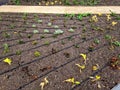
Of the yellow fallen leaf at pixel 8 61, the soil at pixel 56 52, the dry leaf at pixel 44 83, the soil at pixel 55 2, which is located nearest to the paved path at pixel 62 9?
the soil at pixel 55 2

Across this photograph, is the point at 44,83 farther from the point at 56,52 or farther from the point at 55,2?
the point at 55,2

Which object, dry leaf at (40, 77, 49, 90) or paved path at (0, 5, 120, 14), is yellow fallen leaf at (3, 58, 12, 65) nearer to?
dry leaf at (40, 77, 49, 90)

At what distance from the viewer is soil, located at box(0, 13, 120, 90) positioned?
4.67 meters

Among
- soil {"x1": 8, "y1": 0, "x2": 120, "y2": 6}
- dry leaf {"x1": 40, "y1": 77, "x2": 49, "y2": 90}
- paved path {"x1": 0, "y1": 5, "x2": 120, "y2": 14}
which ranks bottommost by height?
dry leaf {"x1": 40, "y1": 77, "x2": 49, "y2": 90}

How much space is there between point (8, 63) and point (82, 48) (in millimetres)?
1891

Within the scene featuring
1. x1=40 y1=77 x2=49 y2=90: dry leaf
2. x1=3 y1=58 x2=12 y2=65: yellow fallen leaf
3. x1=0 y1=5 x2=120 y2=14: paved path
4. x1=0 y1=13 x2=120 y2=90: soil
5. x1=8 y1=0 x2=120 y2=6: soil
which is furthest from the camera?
x1=8 y1=0 x2=120 y2=6: soil

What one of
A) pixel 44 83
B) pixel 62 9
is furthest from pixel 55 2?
pixel 44 83

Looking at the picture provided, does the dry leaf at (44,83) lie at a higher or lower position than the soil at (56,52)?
lower

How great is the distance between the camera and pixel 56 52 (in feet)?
18.3

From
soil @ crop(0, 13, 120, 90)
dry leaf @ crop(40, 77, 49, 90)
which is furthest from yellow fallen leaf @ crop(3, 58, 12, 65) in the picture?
dry leaf @ crop(40, 77, 49, 90)

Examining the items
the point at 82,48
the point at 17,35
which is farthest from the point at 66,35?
the point at 17,35

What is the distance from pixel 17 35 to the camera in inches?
252

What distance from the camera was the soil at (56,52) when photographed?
467 centimetres

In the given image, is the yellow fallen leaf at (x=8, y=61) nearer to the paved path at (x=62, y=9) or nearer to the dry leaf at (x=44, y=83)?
the dry leaf at (x=44, y=83)
